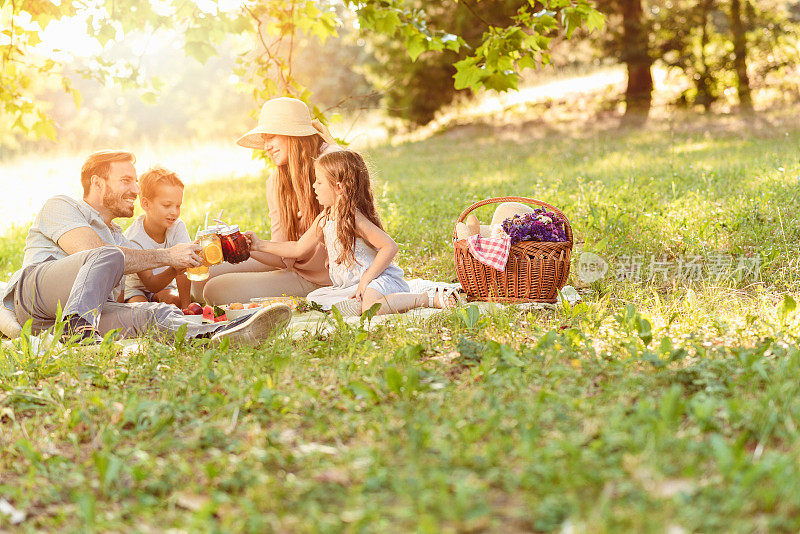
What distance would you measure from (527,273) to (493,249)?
275 mm

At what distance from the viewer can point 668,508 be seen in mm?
2135

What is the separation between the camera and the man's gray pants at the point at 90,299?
4.41 meters

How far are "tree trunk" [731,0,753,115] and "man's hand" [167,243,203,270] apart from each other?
52.9 feet

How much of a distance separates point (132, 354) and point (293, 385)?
1033 millimetres

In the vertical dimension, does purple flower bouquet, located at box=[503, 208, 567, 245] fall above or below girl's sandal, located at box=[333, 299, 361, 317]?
above

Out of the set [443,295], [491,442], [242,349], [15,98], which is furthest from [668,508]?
[15,98]

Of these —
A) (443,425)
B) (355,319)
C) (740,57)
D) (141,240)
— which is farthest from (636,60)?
(443,425)

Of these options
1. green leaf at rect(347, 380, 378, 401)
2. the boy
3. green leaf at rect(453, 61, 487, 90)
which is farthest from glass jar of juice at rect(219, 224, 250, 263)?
green leaf at rect(347, 380, 378, 401)

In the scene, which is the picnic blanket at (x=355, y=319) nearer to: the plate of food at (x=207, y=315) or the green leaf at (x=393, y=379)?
the plate of food at (x=207, y=315)

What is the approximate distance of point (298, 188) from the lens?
5.94 metres

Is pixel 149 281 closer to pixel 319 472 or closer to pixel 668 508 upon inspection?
pixel 319 472

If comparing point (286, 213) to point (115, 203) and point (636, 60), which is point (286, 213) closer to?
point (115, 203)

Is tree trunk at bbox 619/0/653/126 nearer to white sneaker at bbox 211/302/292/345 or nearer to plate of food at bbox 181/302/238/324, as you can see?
plate of food at bbox 181/302/238/324

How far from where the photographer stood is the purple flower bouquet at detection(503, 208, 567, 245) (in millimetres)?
5199
